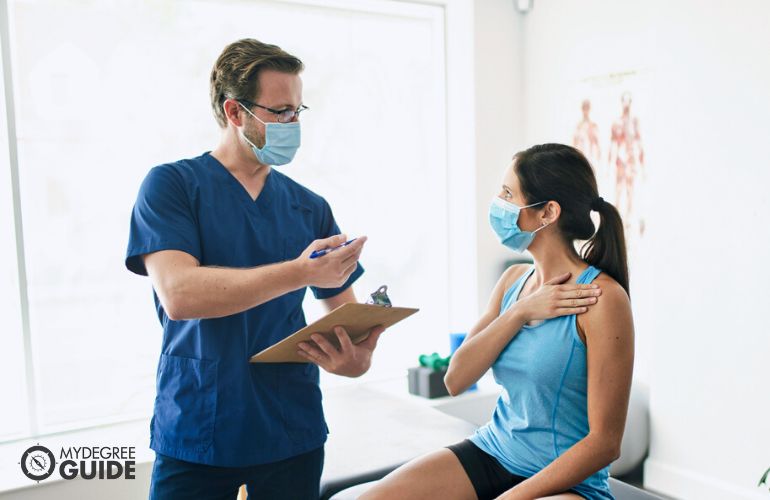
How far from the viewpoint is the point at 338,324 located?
1434 mm

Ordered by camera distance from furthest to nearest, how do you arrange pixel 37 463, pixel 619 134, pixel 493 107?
pixel 493 107
pixel 619 134
pixel 37 463

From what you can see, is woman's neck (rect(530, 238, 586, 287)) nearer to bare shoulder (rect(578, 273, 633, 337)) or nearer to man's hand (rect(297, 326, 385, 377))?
bare shoulder (rect(578, 273, 633, 337))

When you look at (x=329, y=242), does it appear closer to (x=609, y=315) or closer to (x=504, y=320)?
(x=504, y=320)

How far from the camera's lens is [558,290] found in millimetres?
1716

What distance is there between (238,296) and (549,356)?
2.55ft

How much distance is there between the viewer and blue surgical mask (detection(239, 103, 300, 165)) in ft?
5.03

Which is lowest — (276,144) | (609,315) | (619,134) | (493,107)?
(609,315)

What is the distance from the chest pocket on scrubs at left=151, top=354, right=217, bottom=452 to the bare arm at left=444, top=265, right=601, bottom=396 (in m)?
0.69

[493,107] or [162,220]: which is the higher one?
[493,107]

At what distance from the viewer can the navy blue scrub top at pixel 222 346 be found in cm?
142

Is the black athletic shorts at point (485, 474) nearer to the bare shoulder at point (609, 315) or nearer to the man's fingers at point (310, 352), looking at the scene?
the bare shoulder at point (609, 315)

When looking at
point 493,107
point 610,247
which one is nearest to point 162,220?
point 610,247

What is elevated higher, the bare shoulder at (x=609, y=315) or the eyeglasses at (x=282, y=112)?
the eyeglasses at (x=282, y=112)

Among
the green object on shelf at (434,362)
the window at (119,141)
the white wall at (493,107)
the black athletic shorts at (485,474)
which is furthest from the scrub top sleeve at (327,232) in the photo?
the white wall at (493,107)
